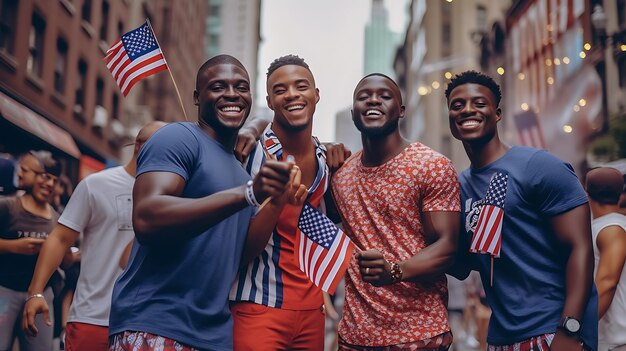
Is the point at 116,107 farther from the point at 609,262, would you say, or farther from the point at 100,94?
the point at 609,262

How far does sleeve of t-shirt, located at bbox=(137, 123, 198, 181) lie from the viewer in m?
3.10

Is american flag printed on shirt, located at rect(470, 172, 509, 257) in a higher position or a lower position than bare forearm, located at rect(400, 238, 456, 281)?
higher

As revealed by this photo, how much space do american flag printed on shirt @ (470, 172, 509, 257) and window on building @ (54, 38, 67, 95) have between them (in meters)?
19.7

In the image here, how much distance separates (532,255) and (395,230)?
76 centimetres

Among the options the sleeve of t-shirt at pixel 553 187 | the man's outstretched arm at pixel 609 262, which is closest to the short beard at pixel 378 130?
the sleeve of t-shirt at pixel 553 187

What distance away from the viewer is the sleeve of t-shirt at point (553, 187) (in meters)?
3.65

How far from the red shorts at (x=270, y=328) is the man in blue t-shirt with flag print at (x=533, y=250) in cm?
104

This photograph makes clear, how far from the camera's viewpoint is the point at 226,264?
334 cm

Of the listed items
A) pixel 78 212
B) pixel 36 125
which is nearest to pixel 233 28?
pixel 36 125

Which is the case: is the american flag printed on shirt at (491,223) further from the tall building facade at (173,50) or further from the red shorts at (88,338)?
the tall building facade at (173,50)

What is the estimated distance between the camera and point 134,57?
5.01m

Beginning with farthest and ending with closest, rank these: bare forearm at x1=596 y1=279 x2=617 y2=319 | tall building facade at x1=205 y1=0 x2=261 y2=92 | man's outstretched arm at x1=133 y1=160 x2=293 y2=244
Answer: tall building facade at x1=205 y1=0 x2=261 y2=92 → bare forearm at x1=596 y1=279 x2=617 y2=319 → man's outstretched arm at x1=133 y1=160 x2=293 y2=244

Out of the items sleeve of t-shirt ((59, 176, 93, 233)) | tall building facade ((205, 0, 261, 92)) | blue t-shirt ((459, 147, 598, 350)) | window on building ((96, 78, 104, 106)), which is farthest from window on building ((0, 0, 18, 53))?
tall building facade ((205, 0, 261, 92))

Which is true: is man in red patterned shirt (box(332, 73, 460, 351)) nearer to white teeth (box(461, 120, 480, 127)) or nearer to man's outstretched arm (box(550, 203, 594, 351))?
white teeth (box(461, 120, 480, 127))
